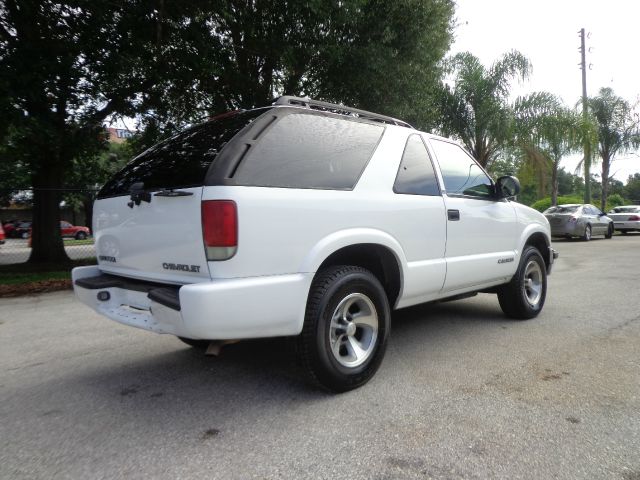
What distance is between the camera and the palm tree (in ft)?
60.8

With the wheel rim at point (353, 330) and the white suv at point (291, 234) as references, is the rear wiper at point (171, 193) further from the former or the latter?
the wheel rim at point (353, 330)

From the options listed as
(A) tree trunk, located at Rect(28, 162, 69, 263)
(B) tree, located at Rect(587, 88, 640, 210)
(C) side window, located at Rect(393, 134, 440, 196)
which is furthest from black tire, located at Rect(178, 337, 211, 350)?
(B) tree, located at Rect(587, 88, 640, 210)

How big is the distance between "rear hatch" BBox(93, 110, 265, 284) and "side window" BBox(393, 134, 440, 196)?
1.13 m

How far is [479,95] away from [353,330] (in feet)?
54.5

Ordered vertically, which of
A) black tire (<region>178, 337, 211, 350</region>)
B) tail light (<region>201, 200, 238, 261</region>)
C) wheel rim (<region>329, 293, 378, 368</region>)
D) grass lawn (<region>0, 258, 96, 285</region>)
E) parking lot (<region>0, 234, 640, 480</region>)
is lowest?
parking lot (<region>0, 234, 640, 480</region>)

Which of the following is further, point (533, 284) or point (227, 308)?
point (533, 284)

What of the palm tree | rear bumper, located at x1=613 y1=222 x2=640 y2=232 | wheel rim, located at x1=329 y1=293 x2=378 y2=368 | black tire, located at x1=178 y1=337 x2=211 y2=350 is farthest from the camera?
rear bumper, located at x1=613 y1=222 x2=640 y2=232

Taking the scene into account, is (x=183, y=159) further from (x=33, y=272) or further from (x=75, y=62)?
(x=33, y=272)

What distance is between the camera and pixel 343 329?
294cm

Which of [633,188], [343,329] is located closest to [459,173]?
[343,329]

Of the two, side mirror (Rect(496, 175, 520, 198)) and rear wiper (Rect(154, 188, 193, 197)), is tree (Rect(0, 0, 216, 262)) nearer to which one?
rear wiper (Rect(154, 188, 193, 197))

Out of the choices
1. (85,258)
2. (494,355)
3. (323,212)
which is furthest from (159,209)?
(85,258)

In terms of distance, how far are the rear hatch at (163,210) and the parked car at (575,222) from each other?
17.0 metres

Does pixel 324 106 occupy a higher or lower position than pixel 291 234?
higher
